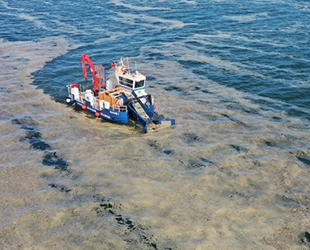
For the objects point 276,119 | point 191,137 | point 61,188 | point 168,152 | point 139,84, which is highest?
point 139,84

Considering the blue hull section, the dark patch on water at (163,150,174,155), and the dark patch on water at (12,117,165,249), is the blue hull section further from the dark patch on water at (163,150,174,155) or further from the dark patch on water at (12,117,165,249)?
the dark patch on water at (163,150,174,155)

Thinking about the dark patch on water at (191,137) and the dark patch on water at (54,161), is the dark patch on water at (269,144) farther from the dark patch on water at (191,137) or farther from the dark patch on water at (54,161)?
the dark patch on water at (54,161)

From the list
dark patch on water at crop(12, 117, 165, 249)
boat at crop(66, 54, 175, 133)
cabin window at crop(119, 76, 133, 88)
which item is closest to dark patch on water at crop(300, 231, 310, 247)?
dark patch on water at crop(12, 117, 165, 249)

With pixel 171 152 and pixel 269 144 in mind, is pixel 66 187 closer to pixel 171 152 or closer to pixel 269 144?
pixel 171 152

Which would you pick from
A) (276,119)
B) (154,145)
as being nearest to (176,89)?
(276,119)

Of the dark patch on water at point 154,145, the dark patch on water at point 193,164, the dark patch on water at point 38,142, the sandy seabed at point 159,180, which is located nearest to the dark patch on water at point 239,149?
the sandy seabed at point 159,180
